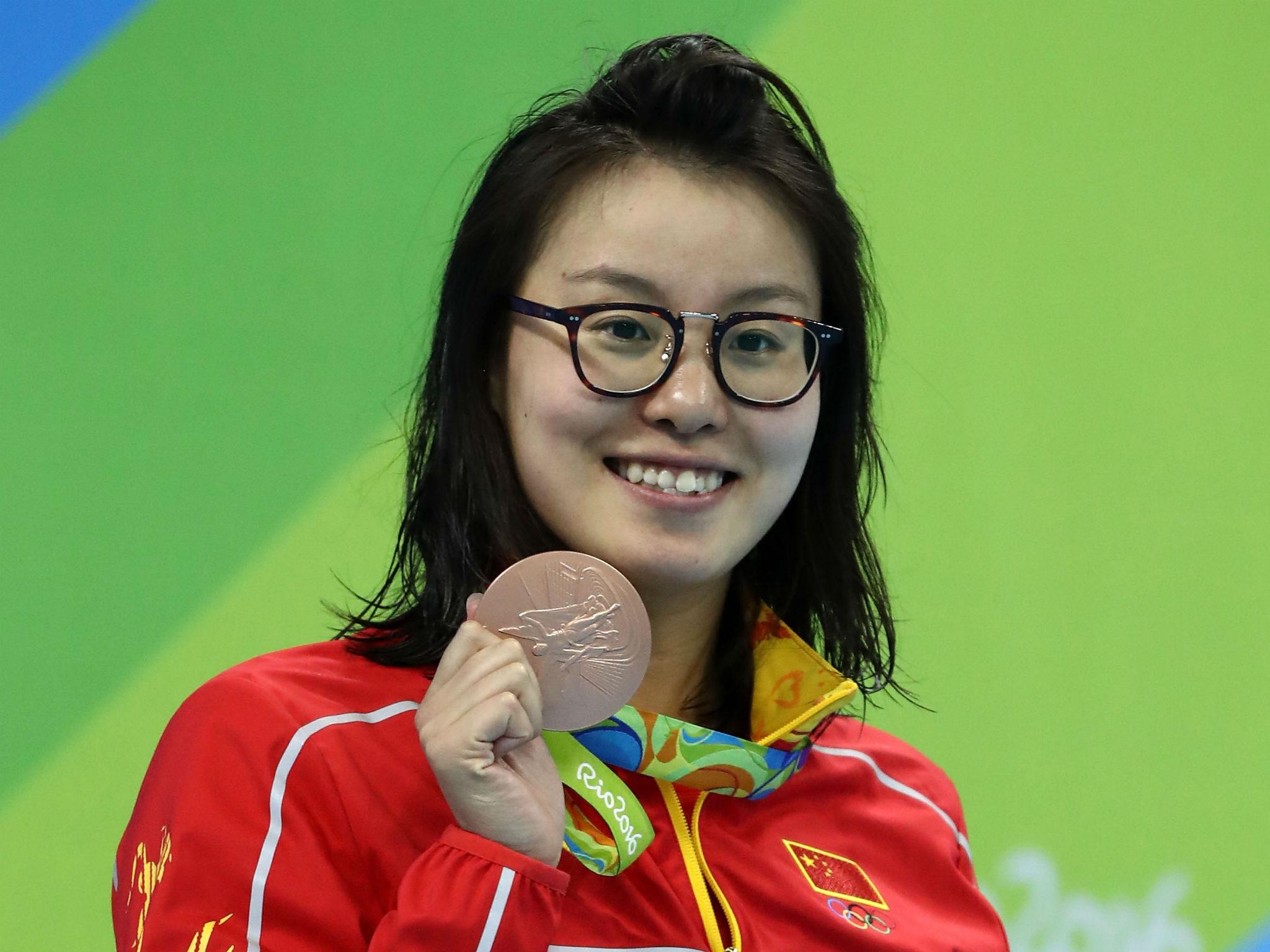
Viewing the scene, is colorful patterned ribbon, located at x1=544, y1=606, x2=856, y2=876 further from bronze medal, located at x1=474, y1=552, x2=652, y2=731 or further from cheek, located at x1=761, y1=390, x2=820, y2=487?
cheek, located at x1=761, y1=390, x2=820, y2=487

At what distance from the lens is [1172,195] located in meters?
2.21

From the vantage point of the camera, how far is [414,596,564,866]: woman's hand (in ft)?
3.34

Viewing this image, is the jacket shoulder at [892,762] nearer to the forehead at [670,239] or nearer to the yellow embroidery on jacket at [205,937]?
the forehead at [670,239]

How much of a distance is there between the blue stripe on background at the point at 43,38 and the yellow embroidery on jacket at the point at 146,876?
1.08 metres

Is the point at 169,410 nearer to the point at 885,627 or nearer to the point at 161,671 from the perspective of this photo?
the point at 161,671

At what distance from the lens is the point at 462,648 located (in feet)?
3.51

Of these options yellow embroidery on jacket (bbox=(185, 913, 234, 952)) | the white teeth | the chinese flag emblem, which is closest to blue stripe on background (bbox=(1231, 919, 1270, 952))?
the chinese flag emblem

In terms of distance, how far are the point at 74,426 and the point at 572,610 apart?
94 centimetres

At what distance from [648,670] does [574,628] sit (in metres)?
0.25

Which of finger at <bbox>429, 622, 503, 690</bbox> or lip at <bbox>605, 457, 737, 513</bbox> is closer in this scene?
Answer: finger at <bbox>429, 622, 503, 690</bbox>

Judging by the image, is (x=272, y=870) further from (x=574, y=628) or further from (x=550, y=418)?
(x=550, y=418)

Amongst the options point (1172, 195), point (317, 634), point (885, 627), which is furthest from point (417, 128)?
point (1172, 195)

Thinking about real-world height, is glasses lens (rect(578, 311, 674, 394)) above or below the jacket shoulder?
above

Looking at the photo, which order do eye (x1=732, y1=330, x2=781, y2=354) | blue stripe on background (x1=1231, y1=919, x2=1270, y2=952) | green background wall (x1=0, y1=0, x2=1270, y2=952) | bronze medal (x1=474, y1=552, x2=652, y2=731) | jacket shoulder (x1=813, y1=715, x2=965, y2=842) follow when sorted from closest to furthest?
bronze medal (x1=474, y1=552, x2=652, y2=731), eye (x1=732, y1=330, x2=781, y2=354), jacket shoulder (x1=813, y1=715, x2=965, y2=842), green background wall (x1=0, y1=0, x2=1270, y2=952), blue stripe on background (x1=1231, y1=919, x2=1270, y2=952)
